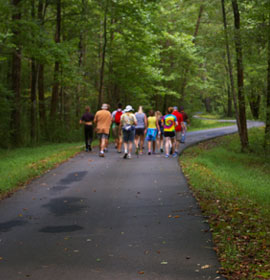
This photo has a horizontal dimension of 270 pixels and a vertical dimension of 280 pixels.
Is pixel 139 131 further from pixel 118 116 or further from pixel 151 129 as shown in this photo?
pixel 118 116

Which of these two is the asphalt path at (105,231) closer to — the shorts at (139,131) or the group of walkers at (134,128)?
the group of walkers at (134,128)

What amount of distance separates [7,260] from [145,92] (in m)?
29.3

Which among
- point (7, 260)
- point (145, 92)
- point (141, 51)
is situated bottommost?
point (7, 260)

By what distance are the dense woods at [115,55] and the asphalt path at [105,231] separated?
294 inches

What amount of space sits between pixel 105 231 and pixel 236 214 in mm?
2614

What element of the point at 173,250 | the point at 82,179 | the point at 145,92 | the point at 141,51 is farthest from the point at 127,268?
the point at 145,92

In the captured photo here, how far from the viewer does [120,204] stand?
9109mm

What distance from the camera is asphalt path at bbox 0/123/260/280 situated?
5285mm

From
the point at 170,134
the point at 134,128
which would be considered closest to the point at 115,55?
the point at 134,128

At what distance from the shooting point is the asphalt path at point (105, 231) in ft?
17.3

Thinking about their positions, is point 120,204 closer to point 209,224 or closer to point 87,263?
point 209,224

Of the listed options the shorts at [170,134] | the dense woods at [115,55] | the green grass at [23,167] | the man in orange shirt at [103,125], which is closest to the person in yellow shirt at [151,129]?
the shorts at [170,134]

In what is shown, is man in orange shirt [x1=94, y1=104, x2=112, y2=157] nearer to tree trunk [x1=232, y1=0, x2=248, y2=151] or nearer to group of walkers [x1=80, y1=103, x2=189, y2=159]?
group of walkers [x1=80, y1=103, x2=189, y2=159]

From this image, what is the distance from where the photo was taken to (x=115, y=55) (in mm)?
29734
